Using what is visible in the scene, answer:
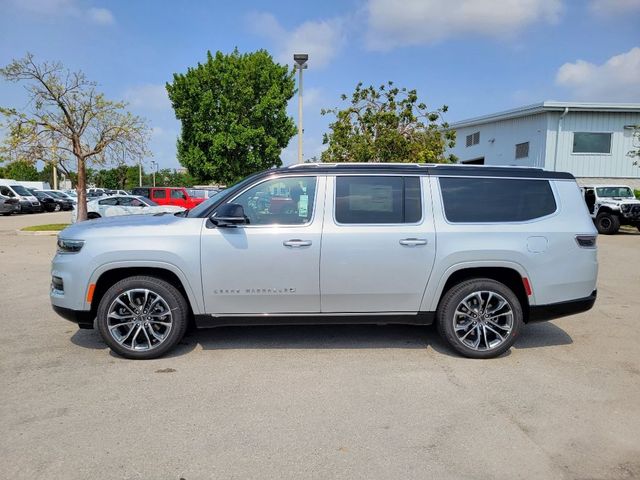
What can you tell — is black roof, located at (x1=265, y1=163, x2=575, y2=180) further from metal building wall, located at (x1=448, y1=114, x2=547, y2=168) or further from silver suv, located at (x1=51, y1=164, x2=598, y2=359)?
metal building wall, located at (x1=448, y1=114, x2=547, y2=168)

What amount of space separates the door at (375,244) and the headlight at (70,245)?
2.29m

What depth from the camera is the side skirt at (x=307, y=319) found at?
4641 mm

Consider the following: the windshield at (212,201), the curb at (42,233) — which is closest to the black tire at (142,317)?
the windshield at (212,201)

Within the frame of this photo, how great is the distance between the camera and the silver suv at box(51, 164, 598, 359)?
4527 millimetres

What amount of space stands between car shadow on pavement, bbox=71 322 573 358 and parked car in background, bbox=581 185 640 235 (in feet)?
48.2

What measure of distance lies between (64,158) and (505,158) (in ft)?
75.7

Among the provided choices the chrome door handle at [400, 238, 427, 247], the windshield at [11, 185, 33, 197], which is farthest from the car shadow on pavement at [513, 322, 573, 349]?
the windshield at [11, 185, 33, 197]

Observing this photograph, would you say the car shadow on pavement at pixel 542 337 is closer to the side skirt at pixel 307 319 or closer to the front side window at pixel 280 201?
the side skirt at pixel 307 319

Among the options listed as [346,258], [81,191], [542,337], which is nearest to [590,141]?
[542,337]

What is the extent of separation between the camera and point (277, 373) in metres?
4.36

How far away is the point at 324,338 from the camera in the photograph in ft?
17.6

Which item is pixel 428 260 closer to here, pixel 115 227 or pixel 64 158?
pixel 115 227

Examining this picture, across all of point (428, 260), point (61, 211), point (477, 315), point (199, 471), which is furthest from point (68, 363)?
point (61, 211)

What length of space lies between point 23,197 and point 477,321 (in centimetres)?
3115
